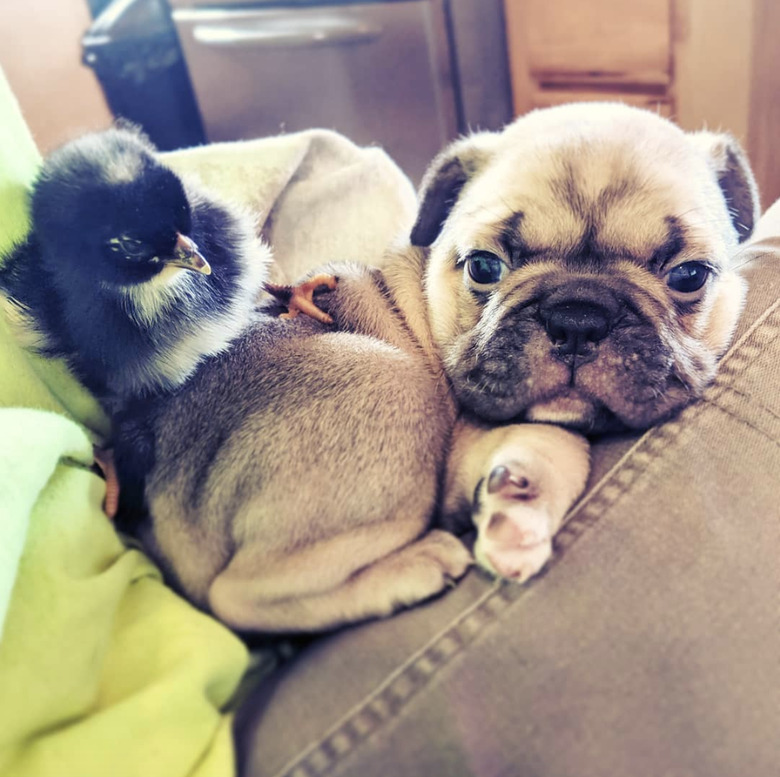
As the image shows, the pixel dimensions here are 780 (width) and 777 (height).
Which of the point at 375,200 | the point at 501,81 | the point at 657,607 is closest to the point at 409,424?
the point at 657,607

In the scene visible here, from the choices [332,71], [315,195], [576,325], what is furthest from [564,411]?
[332,71]

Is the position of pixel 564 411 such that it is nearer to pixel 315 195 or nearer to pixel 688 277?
pixel 688 277

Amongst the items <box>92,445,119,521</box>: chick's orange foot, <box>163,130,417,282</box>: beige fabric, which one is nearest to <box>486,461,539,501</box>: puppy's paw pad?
<box>92,445,119,521</box>: chick's orange foot

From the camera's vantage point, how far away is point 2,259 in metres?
0.84

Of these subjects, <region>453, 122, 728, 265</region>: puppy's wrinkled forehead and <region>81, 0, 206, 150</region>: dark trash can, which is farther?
<region>81, 0, 206, 150</region>: dark trash can

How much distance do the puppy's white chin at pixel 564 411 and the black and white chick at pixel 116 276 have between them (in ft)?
1.31

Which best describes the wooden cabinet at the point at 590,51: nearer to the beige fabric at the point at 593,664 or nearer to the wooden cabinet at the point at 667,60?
the wooden cabinet at the point at 667,60

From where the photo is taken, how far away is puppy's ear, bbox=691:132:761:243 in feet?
3.72

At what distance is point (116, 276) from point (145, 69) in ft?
8.26

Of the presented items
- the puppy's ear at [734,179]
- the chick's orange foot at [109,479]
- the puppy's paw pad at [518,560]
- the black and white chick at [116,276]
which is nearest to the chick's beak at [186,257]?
the black and white chick at [116,276]

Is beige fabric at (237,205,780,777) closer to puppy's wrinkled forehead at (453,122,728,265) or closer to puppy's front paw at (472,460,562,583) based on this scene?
puppy's front paw at (472,460,562,583)

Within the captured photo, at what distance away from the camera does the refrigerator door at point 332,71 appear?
251 cm

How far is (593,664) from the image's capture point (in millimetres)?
655

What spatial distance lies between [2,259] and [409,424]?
20.0 inches
